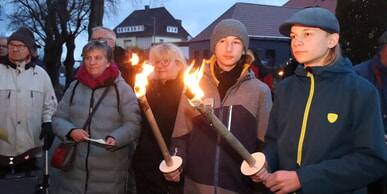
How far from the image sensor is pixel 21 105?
4.09 meters

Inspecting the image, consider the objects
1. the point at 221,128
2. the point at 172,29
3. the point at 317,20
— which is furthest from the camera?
the point at 172,29

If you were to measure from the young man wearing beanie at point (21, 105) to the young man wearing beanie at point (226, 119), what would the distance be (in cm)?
194

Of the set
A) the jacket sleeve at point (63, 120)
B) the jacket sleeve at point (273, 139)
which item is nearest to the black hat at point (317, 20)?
the jacket sleeve at point (273, 139)

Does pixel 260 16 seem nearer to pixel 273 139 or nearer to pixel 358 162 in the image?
pixel 273 139

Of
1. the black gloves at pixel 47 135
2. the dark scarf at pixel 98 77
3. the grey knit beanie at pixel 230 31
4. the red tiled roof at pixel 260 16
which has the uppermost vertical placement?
the red tiled roof at pixel 260 16

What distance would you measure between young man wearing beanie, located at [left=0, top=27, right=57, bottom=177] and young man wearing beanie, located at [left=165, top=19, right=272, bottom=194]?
1940mm

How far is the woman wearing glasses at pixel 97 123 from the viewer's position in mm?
3549

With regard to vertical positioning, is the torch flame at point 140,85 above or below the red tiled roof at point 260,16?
below

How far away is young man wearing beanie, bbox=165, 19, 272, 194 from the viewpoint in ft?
8.83

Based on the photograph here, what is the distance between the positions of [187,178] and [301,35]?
1.43m

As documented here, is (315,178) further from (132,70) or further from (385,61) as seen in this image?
(132,70)

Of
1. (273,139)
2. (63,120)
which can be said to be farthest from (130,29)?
(273,139)

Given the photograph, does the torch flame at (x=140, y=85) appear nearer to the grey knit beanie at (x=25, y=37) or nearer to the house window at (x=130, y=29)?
the grey knit beanie at (x=25, y=37)

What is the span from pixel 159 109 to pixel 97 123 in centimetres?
62
